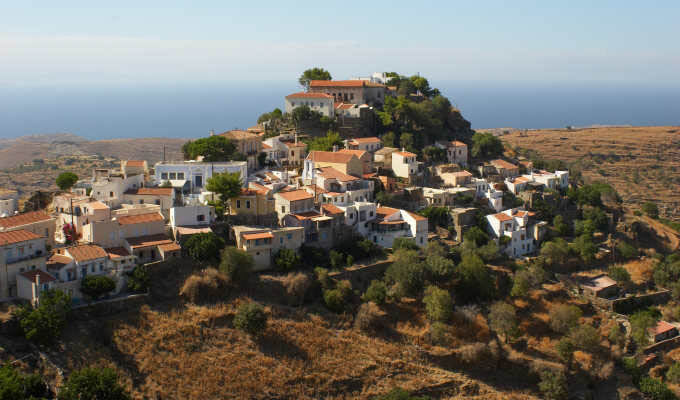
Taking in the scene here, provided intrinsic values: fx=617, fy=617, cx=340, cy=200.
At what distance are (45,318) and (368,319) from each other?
15852 mm

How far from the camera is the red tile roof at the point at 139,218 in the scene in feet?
114

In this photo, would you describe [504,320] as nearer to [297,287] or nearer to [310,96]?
[297,287]

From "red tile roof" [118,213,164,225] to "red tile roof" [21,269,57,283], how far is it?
5549 millimetres

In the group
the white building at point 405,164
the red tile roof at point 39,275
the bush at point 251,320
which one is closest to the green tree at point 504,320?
the bush at point 251,320

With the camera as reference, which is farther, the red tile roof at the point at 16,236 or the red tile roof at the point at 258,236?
the red tile roof at the point at 258,236

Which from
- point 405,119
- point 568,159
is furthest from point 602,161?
point 405,119

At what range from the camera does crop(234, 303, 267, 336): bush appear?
3103 centimetres

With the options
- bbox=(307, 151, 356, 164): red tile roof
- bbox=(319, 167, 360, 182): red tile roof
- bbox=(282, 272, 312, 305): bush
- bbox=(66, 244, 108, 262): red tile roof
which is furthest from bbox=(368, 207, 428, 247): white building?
bbox=(66, 244, 108, 262): red tile roof

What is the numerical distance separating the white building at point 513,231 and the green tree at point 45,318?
29.4 m

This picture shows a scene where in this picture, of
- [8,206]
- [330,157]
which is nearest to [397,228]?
[330,157]

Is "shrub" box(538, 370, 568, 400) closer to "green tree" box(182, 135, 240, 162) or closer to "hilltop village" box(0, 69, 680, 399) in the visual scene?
"hilltop village" box(0, 69, 680, 399)

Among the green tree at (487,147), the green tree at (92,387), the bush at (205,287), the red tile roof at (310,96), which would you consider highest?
the red tile roof at (310,96)

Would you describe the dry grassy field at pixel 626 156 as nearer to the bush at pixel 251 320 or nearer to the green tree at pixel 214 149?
the green tree at pixel 214 149

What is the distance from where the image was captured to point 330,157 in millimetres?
47719
